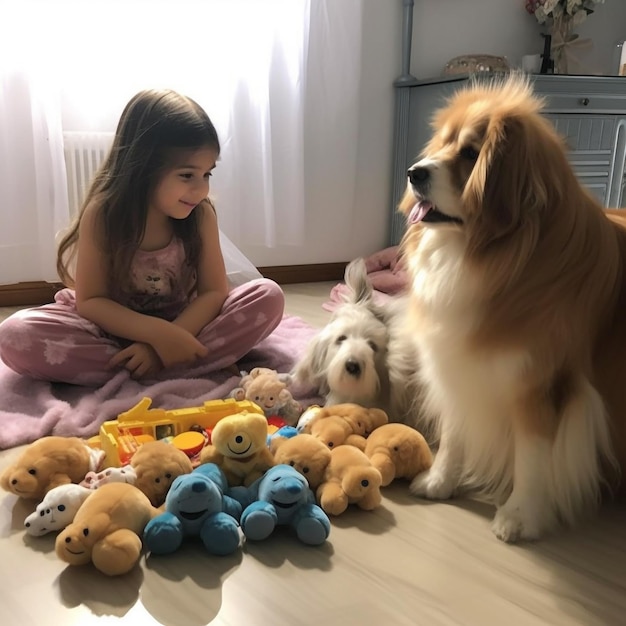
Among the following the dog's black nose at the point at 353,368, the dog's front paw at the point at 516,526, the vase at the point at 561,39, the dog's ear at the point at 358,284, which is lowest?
the dog's front paw at the point at 516,526

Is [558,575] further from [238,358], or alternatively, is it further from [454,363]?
[238,358]

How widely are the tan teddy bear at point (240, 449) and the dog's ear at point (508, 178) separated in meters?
0.50

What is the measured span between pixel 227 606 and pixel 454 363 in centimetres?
52

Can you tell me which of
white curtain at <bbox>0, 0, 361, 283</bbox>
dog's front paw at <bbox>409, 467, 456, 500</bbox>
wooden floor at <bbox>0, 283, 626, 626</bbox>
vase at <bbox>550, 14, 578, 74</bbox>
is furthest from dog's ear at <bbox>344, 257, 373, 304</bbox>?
vase at <bbox>550, 14, 578, 74</bbox>

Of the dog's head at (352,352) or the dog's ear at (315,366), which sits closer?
the dog's head at (352,352)

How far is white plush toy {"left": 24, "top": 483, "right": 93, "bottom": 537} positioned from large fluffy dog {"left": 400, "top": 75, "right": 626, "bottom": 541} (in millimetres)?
636

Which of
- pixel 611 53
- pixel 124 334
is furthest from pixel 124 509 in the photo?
pixel 611 53

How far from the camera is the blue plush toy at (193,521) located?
0.96m

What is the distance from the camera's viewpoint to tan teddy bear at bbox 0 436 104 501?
3.52 ft

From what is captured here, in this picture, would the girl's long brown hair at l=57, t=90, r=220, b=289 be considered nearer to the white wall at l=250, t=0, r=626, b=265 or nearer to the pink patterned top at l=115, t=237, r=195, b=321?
the pink patterned top at l=115, t=237, r=195, b=321

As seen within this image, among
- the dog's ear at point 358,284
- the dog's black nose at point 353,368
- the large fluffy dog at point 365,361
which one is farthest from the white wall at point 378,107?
the dog's black nose at point 353,368

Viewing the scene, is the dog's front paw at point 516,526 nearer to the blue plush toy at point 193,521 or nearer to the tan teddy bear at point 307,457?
the tan teddy bear at point 307,457

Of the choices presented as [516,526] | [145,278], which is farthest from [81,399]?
[516,526]

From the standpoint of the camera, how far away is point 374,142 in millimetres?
3119
